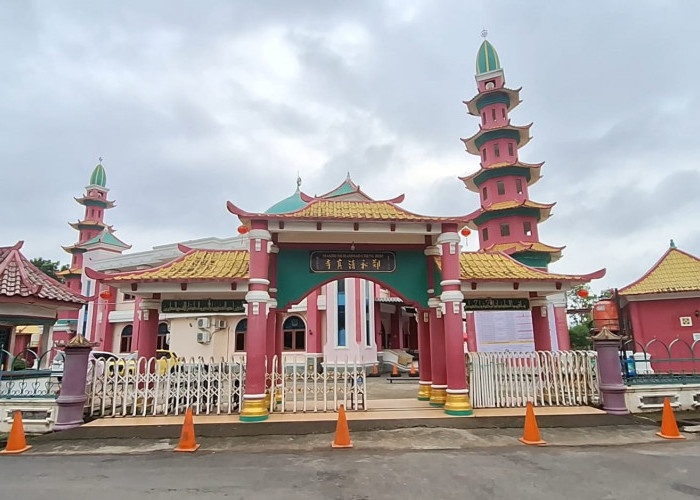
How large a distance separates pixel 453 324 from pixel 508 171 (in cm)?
1762

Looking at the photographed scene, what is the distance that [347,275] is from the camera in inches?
437

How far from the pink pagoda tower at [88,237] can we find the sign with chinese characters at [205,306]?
23970 millimetres

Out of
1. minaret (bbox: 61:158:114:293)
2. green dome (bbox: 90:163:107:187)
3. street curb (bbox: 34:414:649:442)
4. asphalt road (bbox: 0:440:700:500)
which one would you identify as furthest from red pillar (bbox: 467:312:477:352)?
green dome (bbox: 90:163:107:187)

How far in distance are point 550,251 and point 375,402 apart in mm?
15408

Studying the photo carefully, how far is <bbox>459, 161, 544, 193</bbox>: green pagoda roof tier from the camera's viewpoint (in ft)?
80.0

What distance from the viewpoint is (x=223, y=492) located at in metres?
5.19

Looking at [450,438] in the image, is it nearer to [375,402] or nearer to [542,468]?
[542,468]

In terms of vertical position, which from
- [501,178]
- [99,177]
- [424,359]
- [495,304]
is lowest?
[424,359]

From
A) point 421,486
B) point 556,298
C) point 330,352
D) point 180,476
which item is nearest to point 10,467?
point 180,476

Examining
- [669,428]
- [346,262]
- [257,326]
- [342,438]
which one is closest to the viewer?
[342,438]

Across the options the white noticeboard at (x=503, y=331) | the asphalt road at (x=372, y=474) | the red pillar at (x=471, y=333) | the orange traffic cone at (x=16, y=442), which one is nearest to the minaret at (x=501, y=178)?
the white noticeboard at (x=503, y=331)

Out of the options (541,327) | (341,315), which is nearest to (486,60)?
(341,315)

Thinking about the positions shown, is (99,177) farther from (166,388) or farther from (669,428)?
(669,428)

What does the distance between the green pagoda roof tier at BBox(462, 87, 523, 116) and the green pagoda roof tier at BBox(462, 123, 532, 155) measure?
189 centimetres
